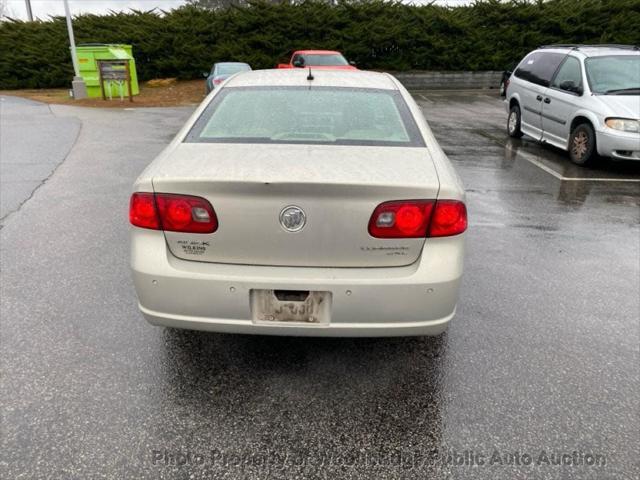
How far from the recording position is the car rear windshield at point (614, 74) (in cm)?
805

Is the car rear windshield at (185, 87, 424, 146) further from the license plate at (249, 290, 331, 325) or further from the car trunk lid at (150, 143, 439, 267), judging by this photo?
the license plate at (249, 290, 331, 325)

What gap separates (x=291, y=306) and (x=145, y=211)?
87 centimetres

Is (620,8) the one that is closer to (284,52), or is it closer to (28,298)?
(284,52)

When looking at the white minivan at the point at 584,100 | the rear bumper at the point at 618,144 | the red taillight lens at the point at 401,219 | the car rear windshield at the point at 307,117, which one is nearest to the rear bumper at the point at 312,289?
the red taillight lens at the point at 401,219

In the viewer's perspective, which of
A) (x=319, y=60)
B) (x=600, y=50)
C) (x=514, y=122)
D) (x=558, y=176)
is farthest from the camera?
(x=319, y=60)

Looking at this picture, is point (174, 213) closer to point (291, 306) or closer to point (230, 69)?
point (291, 306)

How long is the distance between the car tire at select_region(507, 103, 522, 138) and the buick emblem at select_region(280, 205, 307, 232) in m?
9.18

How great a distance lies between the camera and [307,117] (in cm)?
320

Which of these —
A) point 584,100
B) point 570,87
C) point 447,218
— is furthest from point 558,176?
point 447,218

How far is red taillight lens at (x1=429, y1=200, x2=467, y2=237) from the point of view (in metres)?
2.52

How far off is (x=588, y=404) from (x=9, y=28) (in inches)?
1083

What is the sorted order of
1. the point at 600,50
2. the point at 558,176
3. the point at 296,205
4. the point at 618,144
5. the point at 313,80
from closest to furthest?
the point at 296,205 < the point at 313,80 < the point at 618,144 < the point at 558,176 < the point at 600,50

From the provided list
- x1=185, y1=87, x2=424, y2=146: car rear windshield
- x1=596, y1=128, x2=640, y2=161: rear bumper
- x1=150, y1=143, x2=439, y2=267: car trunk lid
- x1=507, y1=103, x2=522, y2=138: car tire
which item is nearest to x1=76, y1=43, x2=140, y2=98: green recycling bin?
x1=507, y1=103, x2=522, y2=138: car tire

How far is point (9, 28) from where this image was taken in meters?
23.0
